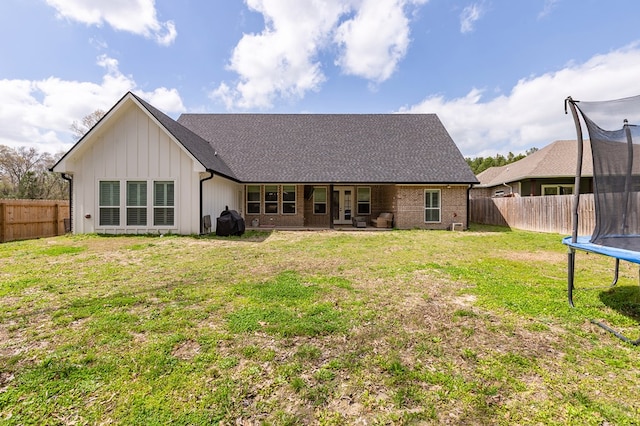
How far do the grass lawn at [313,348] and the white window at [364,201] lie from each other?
11.1 metres

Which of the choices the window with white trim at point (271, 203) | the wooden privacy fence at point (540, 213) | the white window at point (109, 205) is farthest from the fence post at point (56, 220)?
the wooden privacy fence at point (540, 213)

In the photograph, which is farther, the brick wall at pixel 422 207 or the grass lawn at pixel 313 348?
the brick wall at pixel 422 207

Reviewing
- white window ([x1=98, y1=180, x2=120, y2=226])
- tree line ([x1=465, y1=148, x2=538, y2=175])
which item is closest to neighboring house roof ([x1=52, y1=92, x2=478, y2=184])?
white window ([x1=98, y1=180, x2=120, y2=226])

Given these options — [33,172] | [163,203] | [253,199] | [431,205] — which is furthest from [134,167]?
[33,172]

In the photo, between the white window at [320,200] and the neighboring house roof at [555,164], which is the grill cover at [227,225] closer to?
the white window at [320,200]

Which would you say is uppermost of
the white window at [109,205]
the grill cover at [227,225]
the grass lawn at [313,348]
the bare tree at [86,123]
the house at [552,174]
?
A: the bare tree at [86,123]

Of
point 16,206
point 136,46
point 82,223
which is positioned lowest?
point 82,223

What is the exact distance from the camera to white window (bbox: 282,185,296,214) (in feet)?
51.3

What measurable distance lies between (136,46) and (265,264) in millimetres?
12579

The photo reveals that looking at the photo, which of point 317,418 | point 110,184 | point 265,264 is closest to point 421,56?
point 265,264

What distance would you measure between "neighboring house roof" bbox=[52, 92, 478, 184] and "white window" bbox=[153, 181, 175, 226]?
2.45 m

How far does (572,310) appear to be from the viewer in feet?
12.3

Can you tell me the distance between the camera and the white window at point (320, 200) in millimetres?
16375

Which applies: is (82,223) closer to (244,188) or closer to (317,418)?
(244,188)
